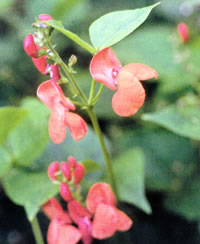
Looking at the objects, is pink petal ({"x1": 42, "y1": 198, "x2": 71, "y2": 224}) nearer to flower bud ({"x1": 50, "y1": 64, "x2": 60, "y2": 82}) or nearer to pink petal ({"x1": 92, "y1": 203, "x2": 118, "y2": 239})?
pink petal ({"x1": 92, "y1": 203, "x2": 118, "y2": 239})

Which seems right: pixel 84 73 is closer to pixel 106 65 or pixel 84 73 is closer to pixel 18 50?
pixel 18 50

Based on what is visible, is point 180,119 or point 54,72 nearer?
point 54,72

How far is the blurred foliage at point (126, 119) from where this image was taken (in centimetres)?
107

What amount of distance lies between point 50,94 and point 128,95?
15cm

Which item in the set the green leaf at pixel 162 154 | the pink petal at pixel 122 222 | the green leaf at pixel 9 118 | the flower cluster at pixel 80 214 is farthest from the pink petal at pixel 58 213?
the green leaf at pixel 162 154

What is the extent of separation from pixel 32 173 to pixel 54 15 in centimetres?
101

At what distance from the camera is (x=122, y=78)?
69 centimetres

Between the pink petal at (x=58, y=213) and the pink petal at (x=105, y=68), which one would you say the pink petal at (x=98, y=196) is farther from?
the pink petal at (x=105, y=68)

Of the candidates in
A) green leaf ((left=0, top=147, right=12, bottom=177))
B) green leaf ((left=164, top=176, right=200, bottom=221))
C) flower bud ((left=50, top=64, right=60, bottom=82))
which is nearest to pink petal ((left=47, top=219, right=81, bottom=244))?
green leaf ((left=0, top=147, right=12, bottom=177))

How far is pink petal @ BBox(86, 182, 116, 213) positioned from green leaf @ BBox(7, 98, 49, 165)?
27 cm

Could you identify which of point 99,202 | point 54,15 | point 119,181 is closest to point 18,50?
point 54,15

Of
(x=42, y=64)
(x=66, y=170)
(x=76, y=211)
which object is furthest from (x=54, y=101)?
(x=76, y=211)

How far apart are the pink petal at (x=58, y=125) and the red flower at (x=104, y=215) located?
0.91 feet

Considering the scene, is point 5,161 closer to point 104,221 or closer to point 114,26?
point 104,221
